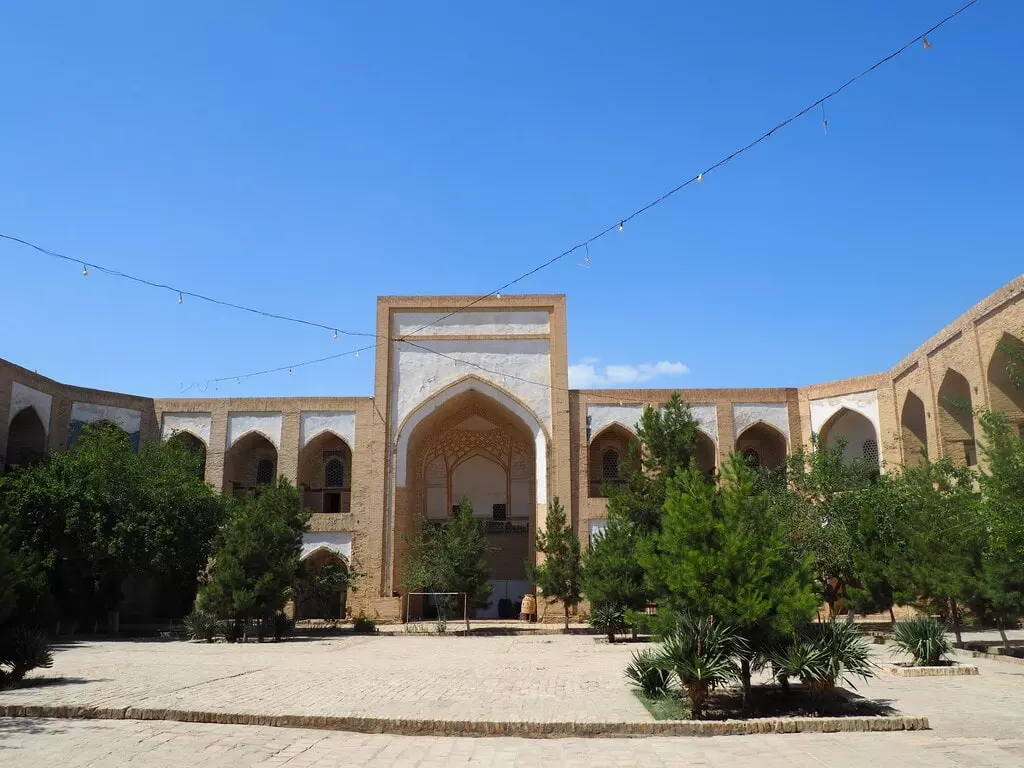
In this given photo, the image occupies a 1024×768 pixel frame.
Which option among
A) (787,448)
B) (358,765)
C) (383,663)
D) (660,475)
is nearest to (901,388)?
(787,448)

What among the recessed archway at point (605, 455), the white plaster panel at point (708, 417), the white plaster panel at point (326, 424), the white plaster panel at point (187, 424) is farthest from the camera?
the recessed archway at point (605, 455)

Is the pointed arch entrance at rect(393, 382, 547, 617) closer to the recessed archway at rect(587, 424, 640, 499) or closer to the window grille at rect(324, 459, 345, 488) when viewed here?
the recessed archway at rect(587, 424, 640, 499)

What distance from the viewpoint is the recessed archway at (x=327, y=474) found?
87.0 feet

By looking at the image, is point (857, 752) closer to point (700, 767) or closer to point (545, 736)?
point (700, 767)

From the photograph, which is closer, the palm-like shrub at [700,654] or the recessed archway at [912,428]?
the palm-like shrub at [700,654]

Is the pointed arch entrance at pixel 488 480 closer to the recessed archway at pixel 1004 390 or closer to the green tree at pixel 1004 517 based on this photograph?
the recessed archway at pixel 1004 390

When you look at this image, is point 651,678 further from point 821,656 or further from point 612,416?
point 612,416

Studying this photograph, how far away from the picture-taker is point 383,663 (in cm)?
1265

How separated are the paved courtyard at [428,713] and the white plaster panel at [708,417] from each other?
12.0 m

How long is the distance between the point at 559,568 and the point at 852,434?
10.3 m

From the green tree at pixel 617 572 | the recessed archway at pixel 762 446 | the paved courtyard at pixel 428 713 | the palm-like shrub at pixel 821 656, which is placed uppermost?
the recessed archway at pixel 762 446

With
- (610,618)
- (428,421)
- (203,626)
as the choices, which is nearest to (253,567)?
(203,626)

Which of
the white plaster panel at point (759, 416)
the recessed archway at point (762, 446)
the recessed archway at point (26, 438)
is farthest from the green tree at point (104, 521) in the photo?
the recessed archway at point (762, 446)

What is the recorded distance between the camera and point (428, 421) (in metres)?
25.3
